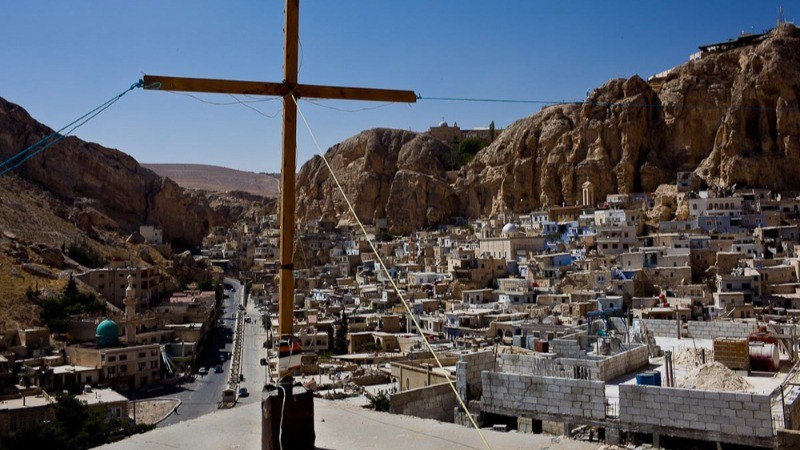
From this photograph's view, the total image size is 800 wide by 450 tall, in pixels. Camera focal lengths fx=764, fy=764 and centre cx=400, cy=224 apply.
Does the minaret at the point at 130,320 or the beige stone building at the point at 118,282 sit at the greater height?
the beige stone building at the point at 118,282

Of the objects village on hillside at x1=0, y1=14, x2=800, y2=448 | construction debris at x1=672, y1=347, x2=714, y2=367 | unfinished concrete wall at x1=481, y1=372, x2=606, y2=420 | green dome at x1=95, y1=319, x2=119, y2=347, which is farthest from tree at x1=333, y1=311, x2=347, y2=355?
unfinished concrete wall at x1=481, y1=372, x2=606, y2=420

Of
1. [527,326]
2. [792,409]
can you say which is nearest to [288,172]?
[792,409]

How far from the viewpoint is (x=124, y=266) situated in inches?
1531

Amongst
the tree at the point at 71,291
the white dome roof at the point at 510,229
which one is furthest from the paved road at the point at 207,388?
Result: the white dome roof at the point at 510,229

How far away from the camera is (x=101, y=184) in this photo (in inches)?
2234

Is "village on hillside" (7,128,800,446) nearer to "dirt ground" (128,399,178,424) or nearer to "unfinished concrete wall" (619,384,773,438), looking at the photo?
"unfinished concrete wall" (619,384,773,438)

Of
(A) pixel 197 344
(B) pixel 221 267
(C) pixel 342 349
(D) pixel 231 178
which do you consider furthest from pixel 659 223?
(D) pixel 231 178

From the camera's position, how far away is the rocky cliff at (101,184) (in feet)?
169

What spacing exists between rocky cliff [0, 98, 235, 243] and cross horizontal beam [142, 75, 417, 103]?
45731mm

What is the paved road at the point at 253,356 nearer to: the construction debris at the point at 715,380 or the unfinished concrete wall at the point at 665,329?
the unfinished concrete wall at the point at 665,329

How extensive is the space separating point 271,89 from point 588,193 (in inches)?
1707

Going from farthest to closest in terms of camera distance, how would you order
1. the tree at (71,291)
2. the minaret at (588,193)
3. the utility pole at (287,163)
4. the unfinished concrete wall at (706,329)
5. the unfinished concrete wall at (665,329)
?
the minaret at (588,193), the tree at (71,291), the unfinished concrete wall at (665,329), the unfinished concrete wall at (706,329), the utility pole at (287,163)

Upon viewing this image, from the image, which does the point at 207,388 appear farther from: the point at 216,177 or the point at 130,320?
the point at 216,177

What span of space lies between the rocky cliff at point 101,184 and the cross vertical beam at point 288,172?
45.7 metres
